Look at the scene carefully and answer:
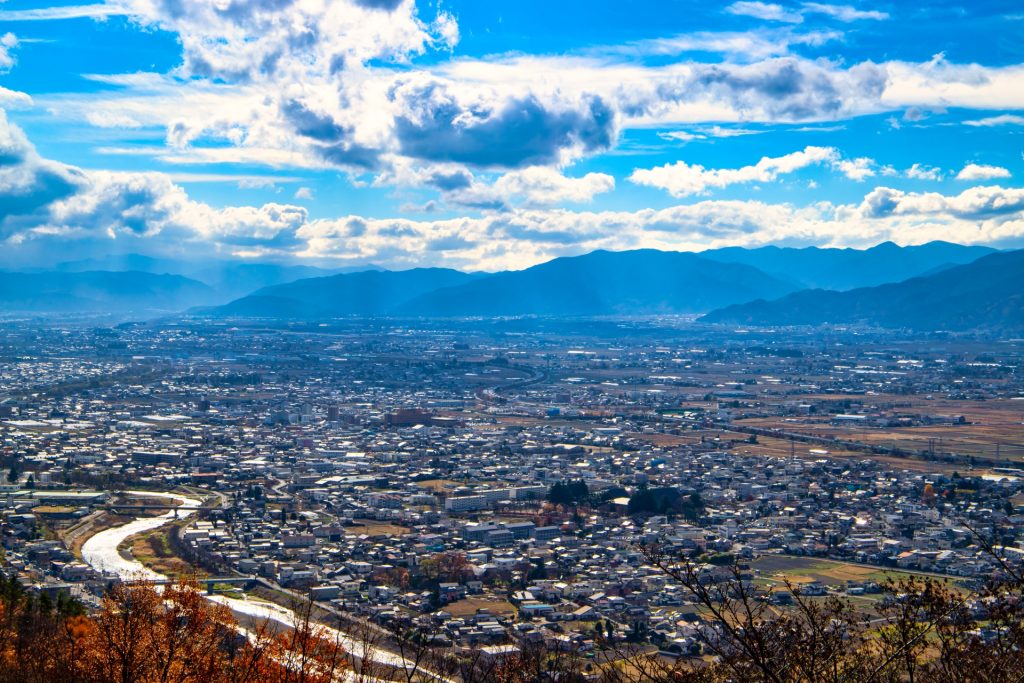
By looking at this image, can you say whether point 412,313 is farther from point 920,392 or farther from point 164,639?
point 164,639

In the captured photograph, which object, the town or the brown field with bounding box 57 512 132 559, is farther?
the brown field with bounding box 57 512 132 559

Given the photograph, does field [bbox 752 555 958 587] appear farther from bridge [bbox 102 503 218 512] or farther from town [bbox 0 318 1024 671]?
bridge [bbox 102 503 218 512]

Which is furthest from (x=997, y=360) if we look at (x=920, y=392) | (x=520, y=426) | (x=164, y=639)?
(x=164, y=639)

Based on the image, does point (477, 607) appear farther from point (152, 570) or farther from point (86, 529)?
point (86, 529)

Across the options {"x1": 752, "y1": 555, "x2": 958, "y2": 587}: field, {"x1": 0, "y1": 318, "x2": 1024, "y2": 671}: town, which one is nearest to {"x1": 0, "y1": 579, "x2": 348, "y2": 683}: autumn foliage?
{"x1": 0, "y1": 318, "x2": 1024, "y2": 671}: town

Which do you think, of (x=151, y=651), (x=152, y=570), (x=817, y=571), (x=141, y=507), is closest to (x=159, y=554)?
(x=152, y=570)

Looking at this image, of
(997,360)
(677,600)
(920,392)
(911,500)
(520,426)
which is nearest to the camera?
(677,600)

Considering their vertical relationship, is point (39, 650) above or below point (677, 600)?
above
